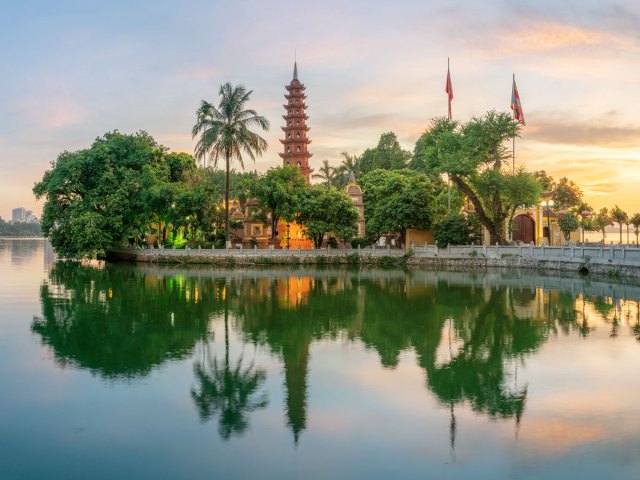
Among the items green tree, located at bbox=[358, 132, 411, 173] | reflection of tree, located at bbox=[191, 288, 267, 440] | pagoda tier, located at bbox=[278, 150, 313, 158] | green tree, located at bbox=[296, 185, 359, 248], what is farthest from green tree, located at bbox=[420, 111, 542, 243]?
reflection of tree, located at bbox=[191, 288, 267, 440]

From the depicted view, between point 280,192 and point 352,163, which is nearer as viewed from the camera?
point 280,192

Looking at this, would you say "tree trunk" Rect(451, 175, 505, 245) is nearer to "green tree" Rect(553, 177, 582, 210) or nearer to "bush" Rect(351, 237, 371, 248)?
"bush" Rect(351, 237, 371, 248)

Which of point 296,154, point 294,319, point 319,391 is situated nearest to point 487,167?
point 296,154

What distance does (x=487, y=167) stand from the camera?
42.6 m

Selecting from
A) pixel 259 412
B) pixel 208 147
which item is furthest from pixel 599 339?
pixel 208 147

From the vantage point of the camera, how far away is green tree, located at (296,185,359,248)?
45.0 m

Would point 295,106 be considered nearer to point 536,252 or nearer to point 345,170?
point 345,170

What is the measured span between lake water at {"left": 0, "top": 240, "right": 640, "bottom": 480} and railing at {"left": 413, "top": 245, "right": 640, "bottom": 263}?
11.0 meters

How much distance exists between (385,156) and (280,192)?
29395 millimetres

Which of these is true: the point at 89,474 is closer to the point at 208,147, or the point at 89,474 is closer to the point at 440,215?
the point at 208,147

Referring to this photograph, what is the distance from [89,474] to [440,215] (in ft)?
144

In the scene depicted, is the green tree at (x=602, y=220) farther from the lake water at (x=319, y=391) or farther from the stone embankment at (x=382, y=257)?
the lake water at (x=319, y=391)

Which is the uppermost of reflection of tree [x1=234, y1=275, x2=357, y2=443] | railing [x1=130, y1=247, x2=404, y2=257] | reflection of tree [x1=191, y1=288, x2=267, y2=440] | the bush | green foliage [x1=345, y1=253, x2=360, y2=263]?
the bush

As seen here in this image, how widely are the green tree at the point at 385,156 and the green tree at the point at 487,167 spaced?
85.5 feet
